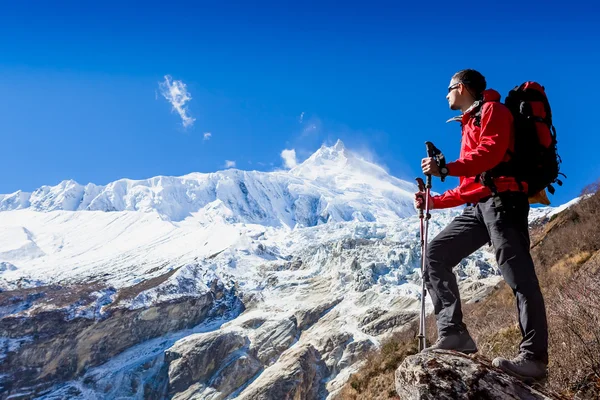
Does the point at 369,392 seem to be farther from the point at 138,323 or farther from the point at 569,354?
the point at 138,323

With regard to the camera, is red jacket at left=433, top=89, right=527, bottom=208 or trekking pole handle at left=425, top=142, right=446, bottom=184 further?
trekking pole handle at left=425, top=142, right=446, bottom=184

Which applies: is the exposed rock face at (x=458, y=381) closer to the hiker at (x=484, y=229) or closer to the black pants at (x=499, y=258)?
the hiker at (x=484, y=229)

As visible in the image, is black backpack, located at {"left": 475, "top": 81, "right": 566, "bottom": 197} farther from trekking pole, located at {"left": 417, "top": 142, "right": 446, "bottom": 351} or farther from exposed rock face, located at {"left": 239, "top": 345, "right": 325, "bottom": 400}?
exposed rock face, located at {"left": 239, "top": 345, "right": 325, "bottom": 400}

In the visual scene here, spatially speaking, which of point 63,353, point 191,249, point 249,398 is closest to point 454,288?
point 249,398

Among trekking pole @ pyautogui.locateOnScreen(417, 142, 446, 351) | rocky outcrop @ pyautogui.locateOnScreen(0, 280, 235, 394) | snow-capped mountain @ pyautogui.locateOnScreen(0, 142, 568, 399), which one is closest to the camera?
trekking pole @ pyautogui.locateOnScreen(417, 142, 446, 351)

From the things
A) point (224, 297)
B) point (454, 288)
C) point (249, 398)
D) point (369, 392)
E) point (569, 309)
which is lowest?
point (249, 398)

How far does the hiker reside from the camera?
3732 mm

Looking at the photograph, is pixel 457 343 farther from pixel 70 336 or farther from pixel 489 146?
pixel 70 336

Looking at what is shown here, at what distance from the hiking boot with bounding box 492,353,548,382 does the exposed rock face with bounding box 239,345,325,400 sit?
5998 cm

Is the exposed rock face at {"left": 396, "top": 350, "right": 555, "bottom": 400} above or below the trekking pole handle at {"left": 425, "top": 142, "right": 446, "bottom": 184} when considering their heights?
below

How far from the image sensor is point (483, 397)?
3395 millimetres

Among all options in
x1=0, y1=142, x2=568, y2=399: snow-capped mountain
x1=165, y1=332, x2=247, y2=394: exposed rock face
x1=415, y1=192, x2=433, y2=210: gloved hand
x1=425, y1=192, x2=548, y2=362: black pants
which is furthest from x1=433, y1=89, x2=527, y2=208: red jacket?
x1=165, y1=332, x2=247, y2=394: exposed rock face

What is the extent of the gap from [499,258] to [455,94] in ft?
6.06

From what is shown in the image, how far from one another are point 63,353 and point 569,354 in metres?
126
